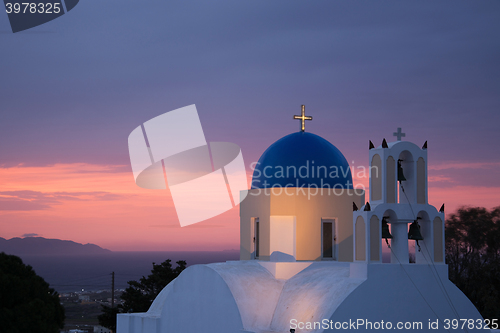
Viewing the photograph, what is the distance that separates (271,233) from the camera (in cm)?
1889

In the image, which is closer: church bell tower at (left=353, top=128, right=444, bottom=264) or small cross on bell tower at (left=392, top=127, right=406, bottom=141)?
church bell tower at (left=353, top=128, right=444, bottom=264)

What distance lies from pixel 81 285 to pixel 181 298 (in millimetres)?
163971

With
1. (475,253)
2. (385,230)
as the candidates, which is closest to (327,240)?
(385,230)

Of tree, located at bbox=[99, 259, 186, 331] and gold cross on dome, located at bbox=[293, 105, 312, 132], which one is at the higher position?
gold cross on dome, located at bbox=[293, 105, 312, 132]

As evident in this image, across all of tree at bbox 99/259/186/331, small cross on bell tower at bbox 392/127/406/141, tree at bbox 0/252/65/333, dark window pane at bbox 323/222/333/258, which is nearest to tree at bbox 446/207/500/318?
dark window pane at bbox 323/222/333/258

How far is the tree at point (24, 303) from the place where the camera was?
16609 millimetres

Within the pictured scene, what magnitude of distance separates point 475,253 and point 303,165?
912 inches

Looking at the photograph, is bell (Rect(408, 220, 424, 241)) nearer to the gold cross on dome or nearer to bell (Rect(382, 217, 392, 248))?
bell (Rect(382, 217, 392, 248))

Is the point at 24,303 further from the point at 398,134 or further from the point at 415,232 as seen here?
the point at 398,134

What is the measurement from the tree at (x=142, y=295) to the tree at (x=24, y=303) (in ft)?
59.4

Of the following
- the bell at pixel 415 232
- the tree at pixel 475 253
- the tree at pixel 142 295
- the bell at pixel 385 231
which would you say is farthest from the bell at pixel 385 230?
the tree at pixel 142 295

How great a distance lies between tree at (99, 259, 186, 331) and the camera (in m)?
36.4

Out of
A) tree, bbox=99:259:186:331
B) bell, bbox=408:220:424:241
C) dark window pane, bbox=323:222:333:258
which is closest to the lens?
bell, bbox=408:220:424:241

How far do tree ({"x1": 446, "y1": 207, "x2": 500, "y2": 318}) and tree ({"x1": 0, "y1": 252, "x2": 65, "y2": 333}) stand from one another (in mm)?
21542
